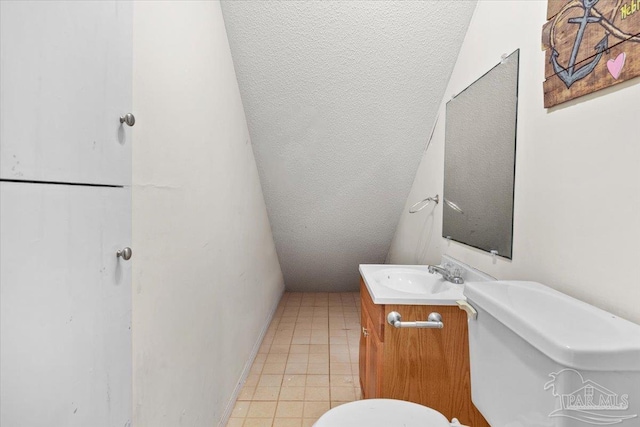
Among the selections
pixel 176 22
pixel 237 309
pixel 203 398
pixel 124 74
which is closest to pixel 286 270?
pixel 237 309

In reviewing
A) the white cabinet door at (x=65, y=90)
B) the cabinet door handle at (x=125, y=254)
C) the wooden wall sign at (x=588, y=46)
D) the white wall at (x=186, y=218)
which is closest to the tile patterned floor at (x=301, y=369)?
the white wall at (x=186, y=218)

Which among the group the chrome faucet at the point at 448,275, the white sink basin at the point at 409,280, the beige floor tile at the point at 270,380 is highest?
the chrome faucet at the point at 448,275

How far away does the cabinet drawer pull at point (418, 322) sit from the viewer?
1.35 m

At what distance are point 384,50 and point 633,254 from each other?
1.55 meters

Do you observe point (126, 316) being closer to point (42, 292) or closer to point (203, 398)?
point (42, 292)

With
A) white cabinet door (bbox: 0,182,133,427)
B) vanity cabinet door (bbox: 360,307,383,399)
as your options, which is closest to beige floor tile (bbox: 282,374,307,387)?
vanity cabinet door (bbox: 360,307,383,399)

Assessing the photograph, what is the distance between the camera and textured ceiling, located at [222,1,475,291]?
6.04 ft

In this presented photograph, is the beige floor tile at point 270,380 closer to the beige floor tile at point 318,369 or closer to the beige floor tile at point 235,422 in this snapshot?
the beige floor tile at point 318,369

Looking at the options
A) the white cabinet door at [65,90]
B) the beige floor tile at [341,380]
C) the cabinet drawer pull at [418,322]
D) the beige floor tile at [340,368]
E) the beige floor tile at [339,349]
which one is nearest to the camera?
the white cabinet door at [65,90]

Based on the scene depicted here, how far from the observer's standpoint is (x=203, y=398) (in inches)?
58.1

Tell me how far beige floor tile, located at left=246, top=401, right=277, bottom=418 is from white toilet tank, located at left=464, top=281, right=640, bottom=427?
1258 millimetres

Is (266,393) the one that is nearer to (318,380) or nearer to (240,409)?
(240,409)

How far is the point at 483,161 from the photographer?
1605 millimetres

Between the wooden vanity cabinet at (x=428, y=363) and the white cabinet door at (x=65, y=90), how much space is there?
1097mm
